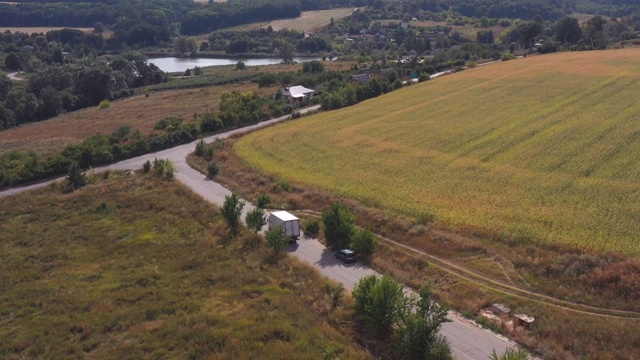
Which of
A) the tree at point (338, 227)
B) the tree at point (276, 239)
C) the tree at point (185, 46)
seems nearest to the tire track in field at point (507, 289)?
the tree at point (338, 227)

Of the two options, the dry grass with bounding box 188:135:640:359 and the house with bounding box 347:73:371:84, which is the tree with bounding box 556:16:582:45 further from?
the dry grass with bounding box 188:135:640:359

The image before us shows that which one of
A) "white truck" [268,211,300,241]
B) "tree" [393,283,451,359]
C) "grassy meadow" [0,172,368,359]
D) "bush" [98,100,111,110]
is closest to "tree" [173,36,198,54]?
"bush" [98,100,111,110]

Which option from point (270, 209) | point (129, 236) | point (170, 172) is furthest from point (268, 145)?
point (129, 236)

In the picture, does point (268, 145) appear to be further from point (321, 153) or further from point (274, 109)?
point (274, 109)

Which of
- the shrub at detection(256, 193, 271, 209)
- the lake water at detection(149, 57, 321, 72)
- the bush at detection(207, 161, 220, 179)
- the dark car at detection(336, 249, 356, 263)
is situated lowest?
the lake water at detection(149, 57, 321, 72)

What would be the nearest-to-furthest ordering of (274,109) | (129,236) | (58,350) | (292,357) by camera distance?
(292,357), (58,350), (129,236), (274,109)

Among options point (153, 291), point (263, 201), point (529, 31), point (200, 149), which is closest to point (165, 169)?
point (200, 149)
